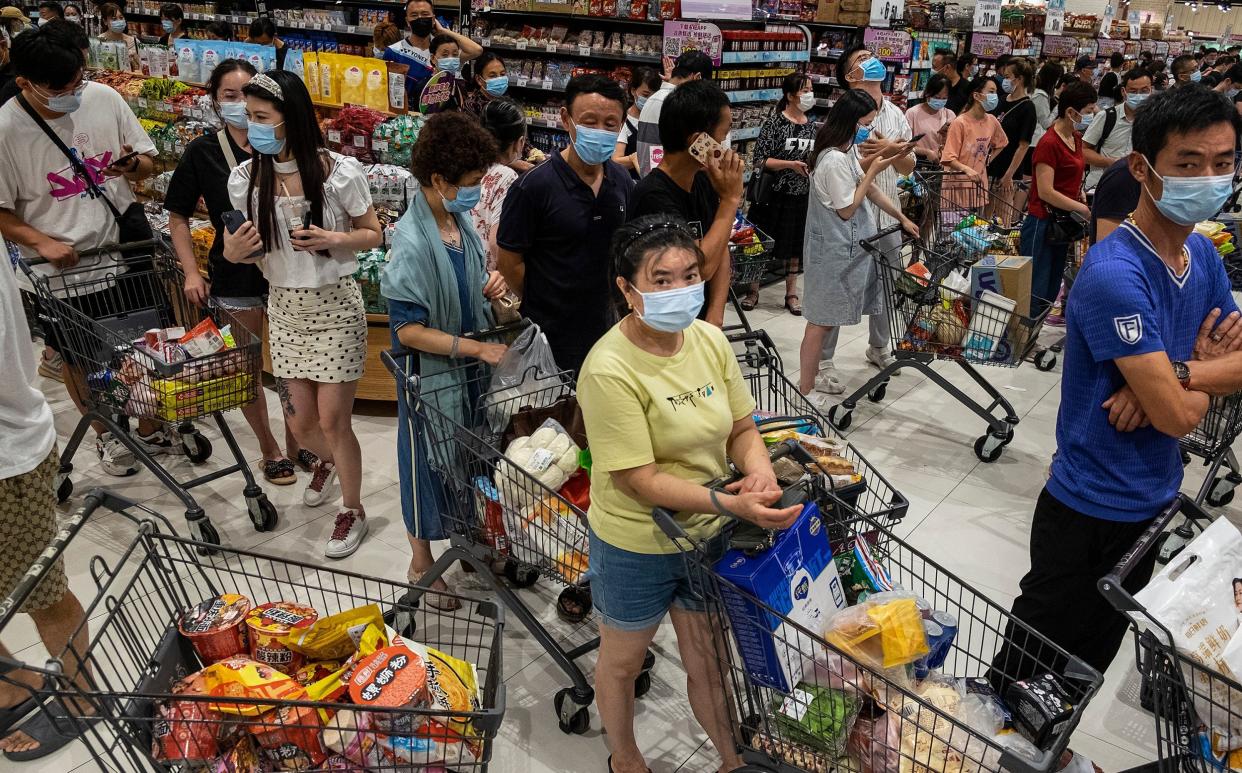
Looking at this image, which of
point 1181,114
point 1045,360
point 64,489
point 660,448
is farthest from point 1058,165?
point 64,489

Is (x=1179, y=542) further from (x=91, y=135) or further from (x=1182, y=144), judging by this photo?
(x=91, y=135)

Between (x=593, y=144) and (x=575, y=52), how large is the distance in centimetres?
558

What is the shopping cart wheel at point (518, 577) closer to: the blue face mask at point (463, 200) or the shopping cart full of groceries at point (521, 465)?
the shopping cart full of groceries at point (521, 465)

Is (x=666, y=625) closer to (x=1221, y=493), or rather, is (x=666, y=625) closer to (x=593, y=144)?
(x=593, y=144)

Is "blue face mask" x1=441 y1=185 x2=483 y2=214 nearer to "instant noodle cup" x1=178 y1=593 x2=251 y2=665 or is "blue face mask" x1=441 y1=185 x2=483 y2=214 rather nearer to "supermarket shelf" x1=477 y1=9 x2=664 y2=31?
"instant noodle cup" x1=178 y1=593 x2=251 y2=665

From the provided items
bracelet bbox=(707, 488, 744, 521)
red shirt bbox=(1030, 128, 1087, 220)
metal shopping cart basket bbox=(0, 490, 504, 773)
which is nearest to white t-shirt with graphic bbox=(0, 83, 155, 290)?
metal shopping cart basket bbox=(0, 490, 504, 773)

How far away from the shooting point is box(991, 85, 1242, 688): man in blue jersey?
1.99 m

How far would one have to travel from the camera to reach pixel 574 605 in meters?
3.25

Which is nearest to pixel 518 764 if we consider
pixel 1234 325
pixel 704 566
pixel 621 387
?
pixel 704 566

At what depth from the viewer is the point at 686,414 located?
202 centimetres

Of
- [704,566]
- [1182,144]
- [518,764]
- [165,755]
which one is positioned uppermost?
[1182,144]

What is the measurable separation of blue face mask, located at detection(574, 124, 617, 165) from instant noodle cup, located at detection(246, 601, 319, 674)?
177cm

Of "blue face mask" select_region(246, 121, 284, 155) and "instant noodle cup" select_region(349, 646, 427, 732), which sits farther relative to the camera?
"blue face mask" select_region(246, 121, 284, 155)

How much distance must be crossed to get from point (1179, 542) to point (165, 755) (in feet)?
12.5
